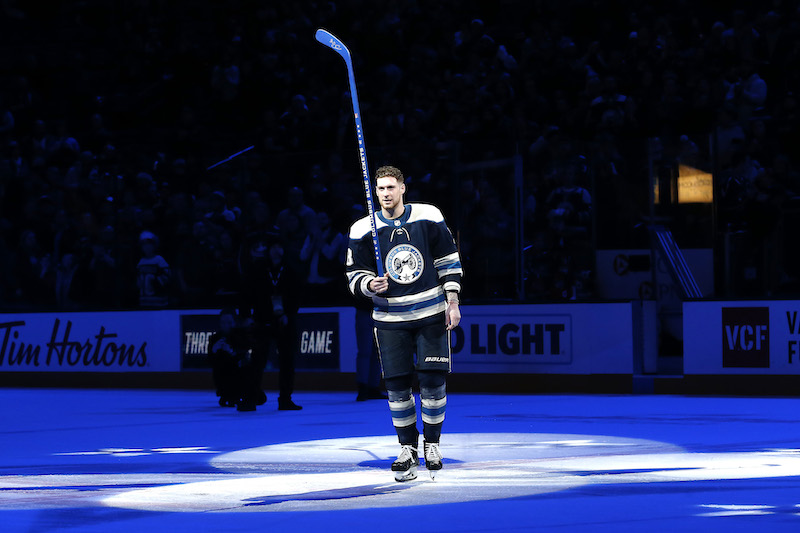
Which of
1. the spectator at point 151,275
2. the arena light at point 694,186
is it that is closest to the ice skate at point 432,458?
the arena light at point 694,186

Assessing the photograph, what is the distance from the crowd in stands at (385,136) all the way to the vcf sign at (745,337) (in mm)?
591

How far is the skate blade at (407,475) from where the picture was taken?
7.54 metres

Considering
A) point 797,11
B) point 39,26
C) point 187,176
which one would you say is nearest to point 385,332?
point 187,176

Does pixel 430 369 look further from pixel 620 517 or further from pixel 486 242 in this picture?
pixel 486 242

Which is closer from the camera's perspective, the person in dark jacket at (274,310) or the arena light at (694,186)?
the person in dark jacket at (274,310)

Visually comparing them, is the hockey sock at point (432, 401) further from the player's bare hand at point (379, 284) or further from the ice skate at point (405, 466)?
the player's bare hand at point (379, 284)

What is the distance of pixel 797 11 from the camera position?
18.3m

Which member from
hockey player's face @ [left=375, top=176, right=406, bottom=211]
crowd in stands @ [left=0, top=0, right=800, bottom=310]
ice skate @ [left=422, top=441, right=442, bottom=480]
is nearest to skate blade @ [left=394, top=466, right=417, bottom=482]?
ice skate @ [left=422, top=441, right=442, bottom=480]

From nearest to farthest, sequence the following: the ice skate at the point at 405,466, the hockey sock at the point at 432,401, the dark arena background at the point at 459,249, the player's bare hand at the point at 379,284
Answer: the player's bare hand at the point at 379,284 < the ice skate at the point at 405,466 < the hockey sock at the point at 432,401 < the dark arena background at the point at 459,249

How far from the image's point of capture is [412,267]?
756 centimetres

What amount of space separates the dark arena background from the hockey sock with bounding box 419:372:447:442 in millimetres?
312

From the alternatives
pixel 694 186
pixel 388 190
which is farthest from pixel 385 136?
pixel 388 190

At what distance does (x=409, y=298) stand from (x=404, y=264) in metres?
0.20

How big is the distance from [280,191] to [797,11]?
25.5ft
